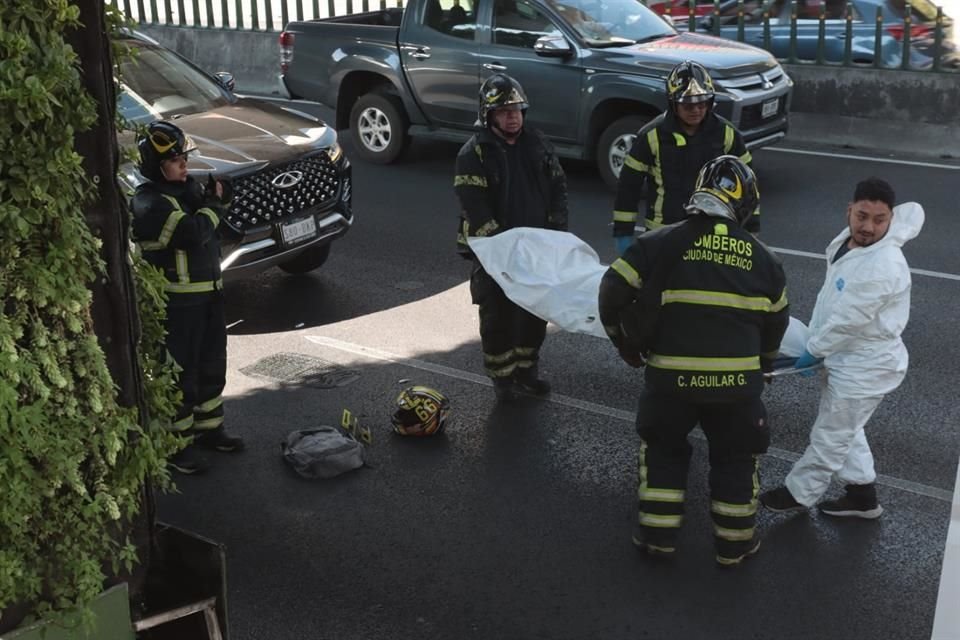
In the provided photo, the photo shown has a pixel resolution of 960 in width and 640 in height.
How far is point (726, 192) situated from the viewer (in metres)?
5.46

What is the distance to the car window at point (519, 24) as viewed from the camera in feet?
42.8

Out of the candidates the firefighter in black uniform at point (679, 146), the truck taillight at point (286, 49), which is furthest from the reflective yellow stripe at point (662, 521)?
the truck taillight at point (286, 49)

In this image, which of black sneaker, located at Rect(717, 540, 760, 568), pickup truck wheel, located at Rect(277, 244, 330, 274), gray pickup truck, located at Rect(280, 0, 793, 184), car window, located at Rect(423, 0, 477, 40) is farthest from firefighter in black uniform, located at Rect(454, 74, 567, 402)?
car window, located at Rect(423, 0, 477, 40)

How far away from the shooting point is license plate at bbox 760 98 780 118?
12605 mm

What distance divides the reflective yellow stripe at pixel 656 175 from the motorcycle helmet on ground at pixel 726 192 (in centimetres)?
195

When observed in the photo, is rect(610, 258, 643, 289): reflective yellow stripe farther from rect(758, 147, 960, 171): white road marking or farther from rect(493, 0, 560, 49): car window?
rect(758, 147, 960, 171): white road marking

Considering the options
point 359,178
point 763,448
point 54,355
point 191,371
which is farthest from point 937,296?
point 54,355

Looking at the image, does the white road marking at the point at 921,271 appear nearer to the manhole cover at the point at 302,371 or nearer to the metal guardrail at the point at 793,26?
the manhole cover at the point at 302,371

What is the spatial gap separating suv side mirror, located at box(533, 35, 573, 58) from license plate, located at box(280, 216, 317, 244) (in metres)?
4.27

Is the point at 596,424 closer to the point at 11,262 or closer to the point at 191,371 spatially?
the point at 191,371

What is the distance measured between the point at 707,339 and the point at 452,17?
906cm

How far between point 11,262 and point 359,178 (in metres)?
10.6

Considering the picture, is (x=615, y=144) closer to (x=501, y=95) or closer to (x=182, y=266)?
(x=501, y=95)

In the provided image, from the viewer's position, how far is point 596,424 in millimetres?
7445
